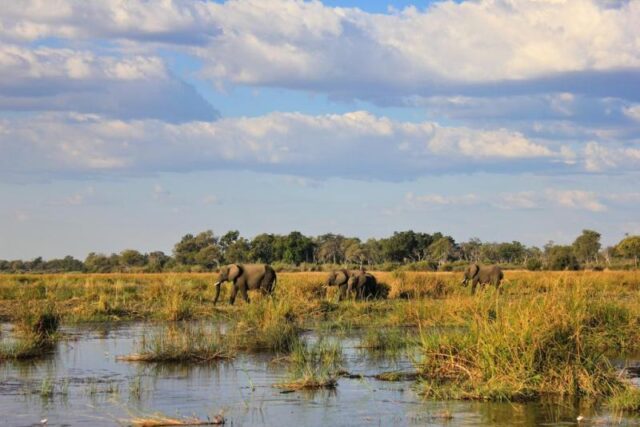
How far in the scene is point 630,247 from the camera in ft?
276

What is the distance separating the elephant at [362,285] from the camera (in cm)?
3109

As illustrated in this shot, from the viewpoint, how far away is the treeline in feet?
288

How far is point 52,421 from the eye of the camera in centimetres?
1122

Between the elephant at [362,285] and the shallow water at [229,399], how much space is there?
47.7 ft

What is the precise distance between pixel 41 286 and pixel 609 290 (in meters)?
20.2

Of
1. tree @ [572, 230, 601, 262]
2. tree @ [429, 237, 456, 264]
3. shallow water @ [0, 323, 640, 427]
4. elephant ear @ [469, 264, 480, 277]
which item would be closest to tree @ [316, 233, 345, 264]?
tree @ [429, 237, 456, 264]

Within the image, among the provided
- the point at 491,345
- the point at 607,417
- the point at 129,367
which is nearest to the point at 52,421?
the point at 129,367

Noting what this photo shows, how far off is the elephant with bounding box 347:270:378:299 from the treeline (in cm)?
5046

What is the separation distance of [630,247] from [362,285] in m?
59.3

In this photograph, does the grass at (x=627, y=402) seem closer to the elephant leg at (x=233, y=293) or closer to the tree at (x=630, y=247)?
the elephant leg at (x=233, y=293)

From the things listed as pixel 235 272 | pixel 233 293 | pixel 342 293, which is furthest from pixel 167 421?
pixel 342 293

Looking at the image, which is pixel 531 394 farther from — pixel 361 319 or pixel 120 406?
pixel 361 319

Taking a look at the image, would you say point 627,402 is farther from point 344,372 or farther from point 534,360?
point 344,372

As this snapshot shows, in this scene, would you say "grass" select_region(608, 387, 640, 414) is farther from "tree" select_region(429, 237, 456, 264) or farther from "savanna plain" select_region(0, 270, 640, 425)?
"tree" select_region(429, 237, 456, 264)
